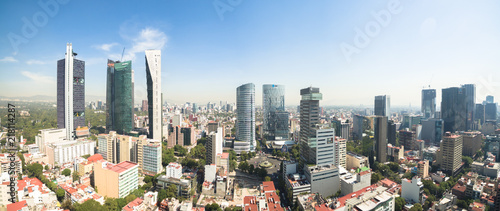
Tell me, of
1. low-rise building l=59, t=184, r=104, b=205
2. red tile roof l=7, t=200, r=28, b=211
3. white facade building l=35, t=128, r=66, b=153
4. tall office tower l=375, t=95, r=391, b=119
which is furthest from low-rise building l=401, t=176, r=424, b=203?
tall office tower l=375, t=95, r=391, b=119

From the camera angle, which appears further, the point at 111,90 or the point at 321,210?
the point at 111,90

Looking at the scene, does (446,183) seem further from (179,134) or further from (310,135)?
(179,134)

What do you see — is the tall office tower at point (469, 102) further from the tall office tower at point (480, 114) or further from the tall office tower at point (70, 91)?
the tall office tower at point (70, 91)

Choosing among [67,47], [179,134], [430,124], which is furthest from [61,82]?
[430,124]

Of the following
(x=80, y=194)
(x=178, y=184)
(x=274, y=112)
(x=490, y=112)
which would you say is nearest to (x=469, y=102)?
(x=490, y=112)

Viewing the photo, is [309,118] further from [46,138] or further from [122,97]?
[46,138]

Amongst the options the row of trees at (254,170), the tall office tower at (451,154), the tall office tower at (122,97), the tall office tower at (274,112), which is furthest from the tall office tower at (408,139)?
the tall office tower at (122,97)

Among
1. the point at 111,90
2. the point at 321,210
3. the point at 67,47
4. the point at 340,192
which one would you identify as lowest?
the point at 340,192

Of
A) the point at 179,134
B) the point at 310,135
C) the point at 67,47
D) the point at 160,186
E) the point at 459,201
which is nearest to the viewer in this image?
the point at 459,201
